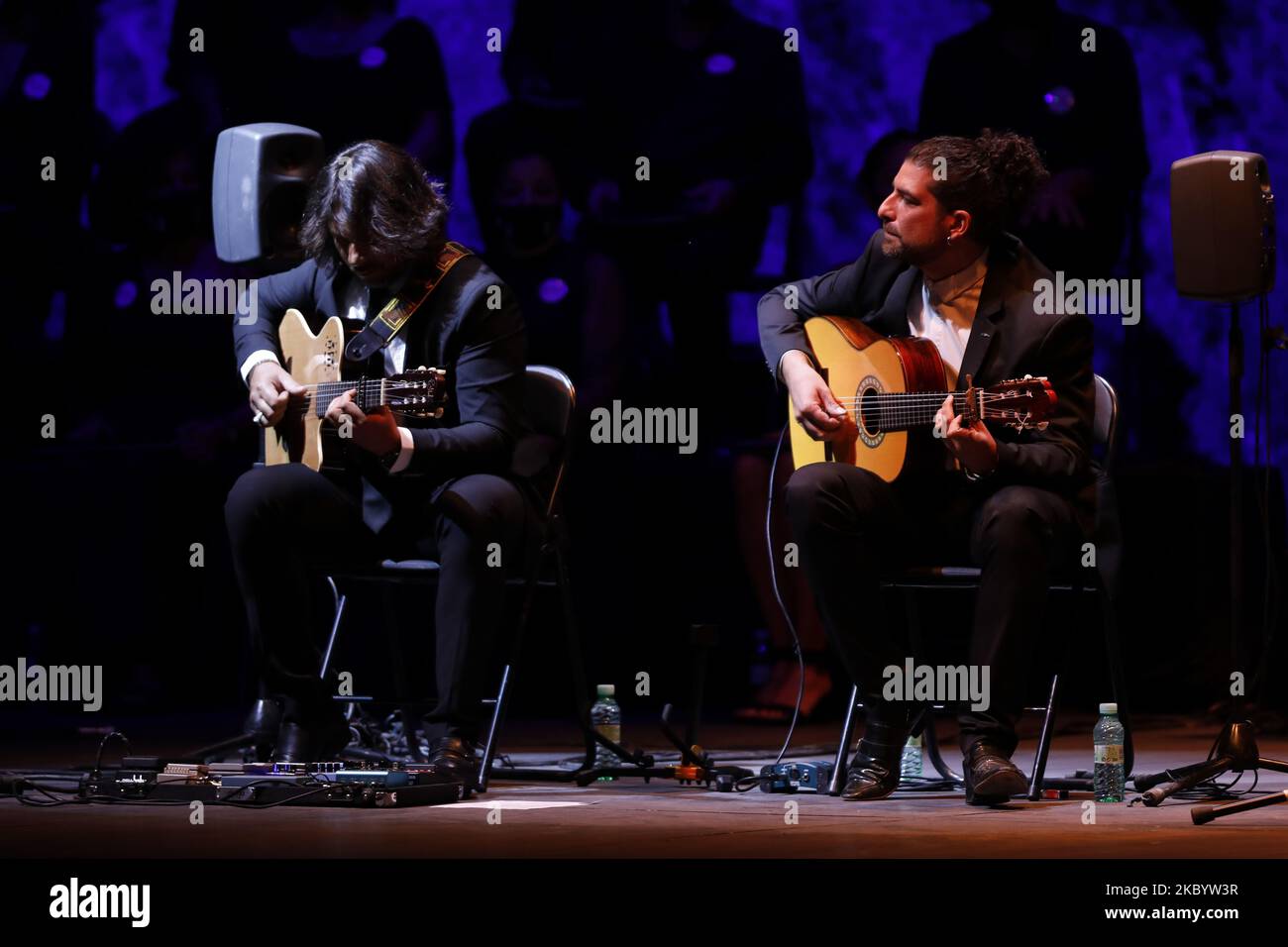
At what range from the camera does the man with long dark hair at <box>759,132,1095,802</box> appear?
11.6 feet

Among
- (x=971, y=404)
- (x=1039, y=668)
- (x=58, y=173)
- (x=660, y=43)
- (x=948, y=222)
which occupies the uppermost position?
(x=660, y=43)

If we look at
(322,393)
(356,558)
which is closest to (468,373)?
(322,393)

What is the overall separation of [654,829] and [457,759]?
2.61 ft

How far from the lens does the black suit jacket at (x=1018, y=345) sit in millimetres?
3666

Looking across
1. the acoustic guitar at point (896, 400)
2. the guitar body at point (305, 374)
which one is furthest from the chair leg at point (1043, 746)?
the guitar body at point (305, 374)

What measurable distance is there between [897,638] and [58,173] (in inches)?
132

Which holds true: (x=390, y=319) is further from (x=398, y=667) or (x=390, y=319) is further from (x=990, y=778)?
(x=990, y=778)

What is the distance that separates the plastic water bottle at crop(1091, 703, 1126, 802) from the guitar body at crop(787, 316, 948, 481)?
2.13 feet

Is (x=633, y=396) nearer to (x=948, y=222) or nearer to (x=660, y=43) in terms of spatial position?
(x=660, y=43)

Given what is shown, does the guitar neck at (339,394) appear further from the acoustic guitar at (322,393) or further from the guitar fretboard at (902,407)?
the guitar fretboard at (902,407)

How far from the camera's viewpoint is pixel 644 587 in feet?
19.9

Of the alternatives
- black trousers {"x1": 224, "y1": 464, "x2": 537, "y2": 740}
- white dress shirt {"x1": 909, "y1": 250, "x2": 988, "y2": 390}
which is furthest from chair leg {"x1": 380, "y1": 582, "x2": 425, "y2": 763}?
white dress shirt {"x1": 909, "y1": 250, "x2": 988, "y2": 390}

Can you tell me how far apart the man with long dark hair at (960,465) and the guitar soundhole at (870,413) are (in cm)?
5
